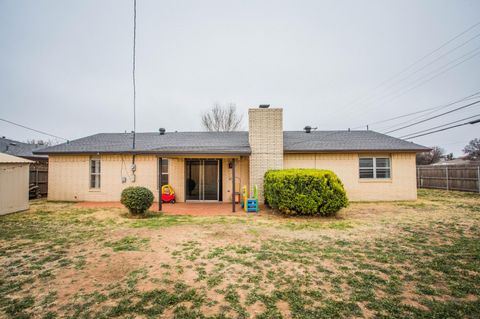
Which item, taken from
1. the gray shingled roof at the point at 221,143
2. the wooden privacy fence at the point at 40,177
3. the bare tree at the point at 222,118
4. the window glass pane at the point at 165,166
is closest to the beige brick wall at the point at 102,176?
the window glass pane at the point at 165,166

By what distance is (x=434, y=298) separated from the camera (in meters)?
2.76

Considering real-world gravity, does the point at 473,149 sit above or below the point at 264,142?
above

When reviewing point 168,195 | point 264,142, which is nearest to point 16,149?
point 168,195

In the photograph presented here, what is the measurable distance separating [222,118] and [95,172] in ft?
59.0

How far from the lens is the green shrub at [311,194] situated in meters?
7.52

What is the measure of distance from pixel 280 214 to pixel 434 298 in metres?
5.70

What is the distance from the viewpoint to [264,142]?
1067 cm

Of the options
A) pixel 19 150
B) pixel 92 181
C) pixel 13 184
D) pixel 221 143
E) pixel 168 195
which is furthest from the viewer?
pixel 19 150

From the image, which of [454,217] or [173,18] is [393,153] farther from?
[173,18]

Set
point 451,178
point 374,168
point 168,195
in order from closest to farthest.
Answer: point 168,195 → point 374,168 → point 451,178

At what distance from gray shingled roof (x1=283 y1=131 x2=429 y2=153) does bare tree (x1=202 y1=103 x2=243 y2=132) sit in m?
13.5

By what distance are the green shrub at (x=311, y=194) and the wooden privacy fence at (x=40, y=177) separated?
15.0 m

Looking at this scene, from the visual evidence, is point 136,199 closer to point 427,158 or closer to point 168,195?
point 168,195

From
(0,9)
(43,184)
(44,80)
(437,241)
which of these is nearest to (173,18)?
(0,9)
